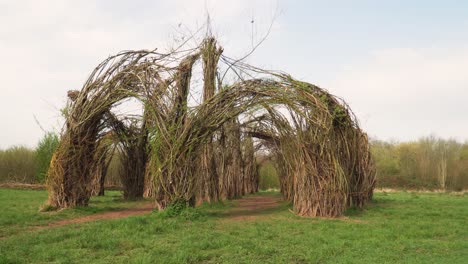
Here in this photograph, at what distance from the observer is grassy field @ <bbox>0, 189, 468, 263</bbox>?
5691 millimetres

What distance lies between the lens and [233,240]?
22.2 feet

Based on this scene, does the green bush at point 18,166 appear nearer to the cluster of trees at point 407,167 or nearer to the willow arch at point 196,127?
the cluster of trees at point 407,167

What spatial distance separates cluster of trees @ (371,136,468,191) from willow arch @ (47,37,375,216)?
68.2ft

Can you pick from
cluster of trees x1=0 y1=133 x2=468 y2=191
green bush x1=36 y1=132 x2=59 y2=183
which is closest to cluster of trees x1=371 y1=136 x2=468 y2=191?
cluster of trees x1=0 y1=133 x2=468 y2=191

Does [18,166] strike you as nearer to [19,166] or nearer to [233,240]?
[19,166]

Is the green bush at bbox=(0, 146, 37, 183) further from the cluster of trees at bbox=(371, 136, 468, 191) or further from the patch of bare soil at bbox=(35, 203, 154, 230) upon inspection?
the cluster of trees at bbox=(371, 136, 468, 191)

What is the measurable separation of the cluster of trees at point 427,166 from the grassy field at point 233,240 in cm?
2252

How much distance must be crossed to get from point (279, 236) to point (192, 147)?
3325mm

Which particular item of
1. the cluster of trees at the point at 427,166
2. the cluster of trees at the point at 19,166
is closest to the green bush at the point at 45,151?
the cluster of trees at the point at 19,166

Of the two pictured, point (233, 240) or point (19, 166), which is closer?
point (233, 240)

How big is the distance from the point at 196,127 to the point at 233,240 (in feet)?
12.0

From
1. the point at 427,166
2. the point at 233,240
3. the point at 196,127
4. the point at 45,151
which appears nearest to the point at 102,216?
the point at 196,127

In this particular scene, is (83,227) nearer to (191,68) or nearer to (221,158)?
(191,68)

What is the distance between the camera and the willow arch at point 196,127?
992 cm
